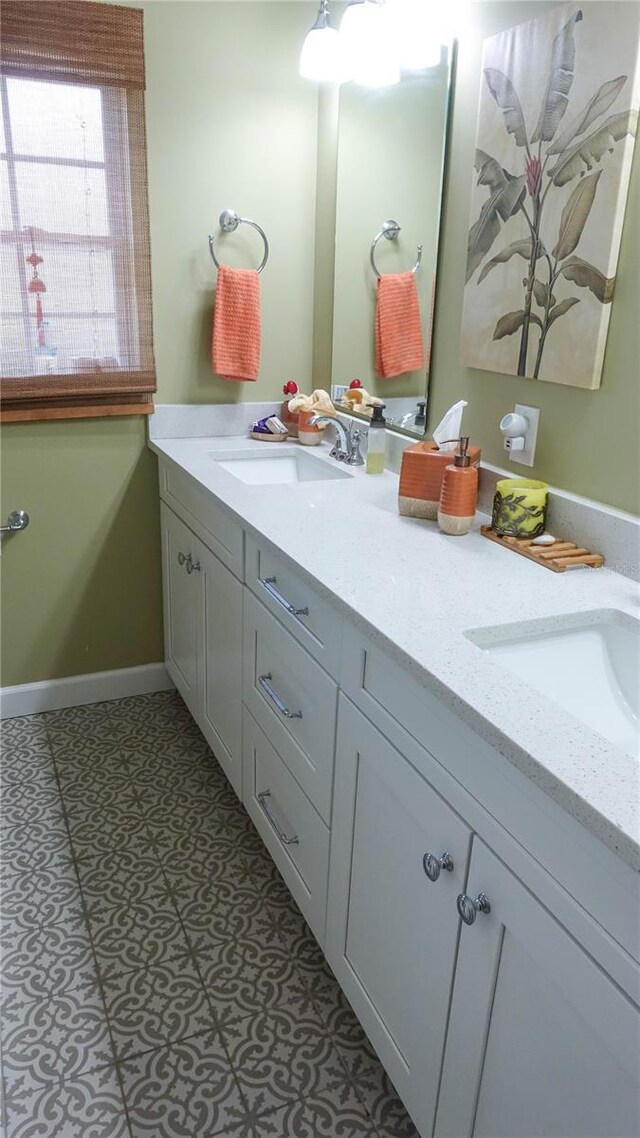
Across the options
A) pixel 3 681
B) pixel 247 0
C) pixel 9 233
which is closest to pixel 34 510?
pixel 3 681

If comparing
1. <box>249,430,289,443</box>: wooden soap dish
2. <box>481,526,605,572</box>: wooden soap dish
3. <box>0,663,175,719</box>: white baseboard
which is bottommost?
<box>0,663,175,719</box>: white baseboard

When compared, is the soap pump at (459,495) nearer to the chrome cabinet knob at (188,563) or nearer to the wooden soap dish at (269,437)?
the chrome cabinet knob at (188,563)

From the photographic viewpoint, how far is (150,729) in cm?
253

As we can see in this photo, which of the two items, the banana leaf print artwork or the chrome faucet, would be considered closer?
the banana leaf print artwork

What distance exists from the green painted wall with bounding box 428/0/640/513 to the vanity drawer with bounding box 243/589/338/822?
606mm

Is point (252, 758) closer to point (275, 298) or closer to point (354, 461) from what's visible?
point (354, 461)

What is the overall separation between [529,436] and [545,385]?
4.1 inches

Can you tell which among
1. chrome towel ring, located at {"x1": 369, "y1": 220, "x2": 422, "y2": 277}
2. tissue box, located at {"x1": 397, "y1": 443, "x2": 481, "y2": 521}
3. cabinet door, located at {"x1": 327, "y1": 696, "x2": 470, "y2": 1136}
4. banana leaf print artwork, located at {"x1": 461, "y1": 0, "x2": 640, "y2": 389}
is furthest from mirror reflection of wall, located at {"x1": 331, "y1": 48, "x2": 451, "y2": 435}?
cabinet door, located at {"x1": 327, "y1": 696, "x2": 470, "y2": 1136}

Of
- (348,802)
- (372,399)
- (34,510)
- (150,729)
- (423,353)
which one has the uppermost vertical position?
(423,353)

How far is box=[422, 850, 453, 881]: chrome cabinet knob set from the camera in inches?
41.2

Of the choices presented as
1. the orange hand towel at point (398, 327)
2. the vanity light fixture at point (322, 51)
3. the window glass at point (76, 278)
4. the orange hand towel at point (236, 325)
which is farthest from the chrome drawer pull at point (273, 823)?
the vanity light fixture at point (322, 51)

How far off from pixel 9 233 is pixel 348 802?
1.71 m

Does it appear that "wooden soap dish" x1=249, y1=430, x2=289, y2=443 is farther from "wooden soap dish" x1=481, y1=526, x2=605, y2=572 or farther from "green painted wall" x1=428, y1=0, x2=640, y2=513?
"wooden soap dish" x1=481, y1=526, x2=605, y2=572

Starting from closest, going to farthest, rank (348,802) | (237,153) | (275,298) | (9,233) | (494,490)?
(348,802) < (494,490) < (9,233) < (237,153) < (275,298)
